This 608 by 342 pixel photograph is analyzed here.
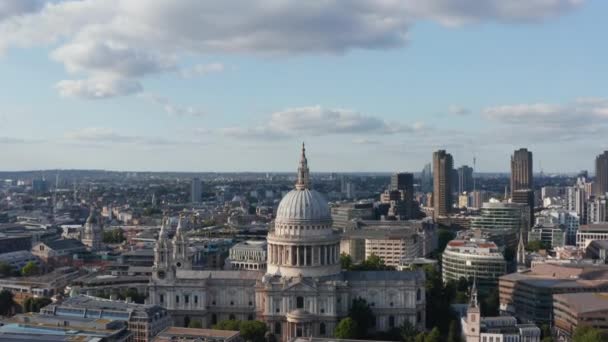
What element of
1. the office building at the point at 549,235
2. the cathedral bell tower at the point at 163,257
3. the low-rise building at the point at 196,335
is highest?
the cathedral bell tower at the point at 163,257

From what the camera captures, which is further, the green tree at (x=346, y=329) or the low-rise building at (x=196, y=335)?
the green tree at (x=346, y=329)

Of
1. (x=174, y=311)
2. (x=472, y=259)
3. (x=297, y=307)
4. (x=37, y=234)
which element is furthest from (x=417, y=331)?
(x=37, y=234)

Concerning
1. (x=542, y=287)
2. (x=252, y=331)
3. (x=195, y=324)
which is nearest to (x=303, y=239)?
(x=252, y=331)

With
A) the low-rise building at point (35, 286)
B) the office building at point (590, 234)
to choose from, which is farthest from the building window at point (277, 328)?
the office building at point (590, 234)

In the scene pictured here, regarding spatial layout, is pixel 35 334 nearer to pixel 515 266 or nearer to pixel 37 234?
pixel 515 266

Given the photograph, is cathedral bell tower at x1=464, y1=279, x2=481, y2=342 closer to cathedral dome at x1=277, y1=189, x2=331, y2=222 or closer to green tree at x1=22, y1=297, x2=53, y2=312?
cathedral dome at x1=277, y1=189, x2=331, y2=222

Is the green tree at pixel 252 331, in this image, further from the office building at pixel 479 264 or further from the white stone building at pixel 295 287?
the office building at pixel 479 264
